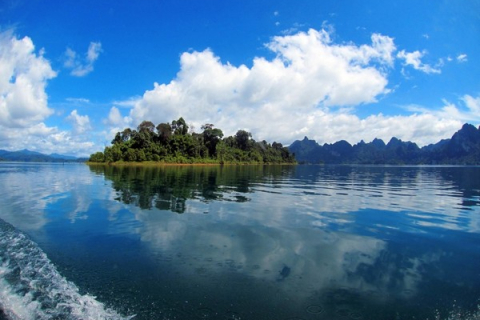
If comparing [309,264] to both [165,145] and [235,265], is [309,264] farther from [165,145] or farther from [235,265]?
[165,145]

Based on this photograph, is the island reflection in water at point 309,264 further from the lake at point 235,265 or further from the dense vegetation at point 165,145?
the dense vegetation at point 165,145

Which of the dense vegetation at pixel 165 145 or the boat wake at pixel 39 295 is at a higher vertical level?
the dense vegetation at pixel 165 145

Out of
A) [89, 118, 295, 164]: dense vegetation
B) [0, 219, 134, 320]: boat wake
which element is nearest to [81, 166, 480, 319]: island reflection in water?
[0, 219, 134, 320]: boat wake

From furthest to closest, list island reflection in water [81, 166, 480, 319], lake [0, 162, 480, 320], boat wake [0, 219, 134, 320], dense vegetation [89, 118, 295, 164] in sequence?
dense vegetation [89, 118, 295, 164] < island reflection in water [81, 166, 480, 319] < lake [0, 162, 480, 320] < boat wake [0, 219, 134, 320]

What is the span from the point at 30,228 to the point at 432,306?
16.6 m

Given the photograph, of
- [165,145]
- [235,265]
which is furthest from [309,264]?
[165,145]

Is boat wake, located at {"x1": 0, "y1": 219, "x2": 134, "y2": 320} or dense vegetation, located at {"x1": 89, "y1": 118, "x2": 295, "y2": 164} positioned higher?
dense vegetation, located at {"x1": 89, "y1": 118, "x2": 295, "y2": 164}

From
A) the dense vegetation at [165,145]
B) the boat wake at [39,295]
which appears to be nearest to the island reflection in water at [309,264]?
the boat wake at [39,295]

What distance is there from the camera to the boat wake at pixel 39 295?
6328 mm

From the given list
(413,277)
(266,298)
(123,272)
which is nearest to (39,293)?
(123,272)

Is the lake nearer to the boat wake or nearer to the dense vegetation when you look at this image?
the boat wake

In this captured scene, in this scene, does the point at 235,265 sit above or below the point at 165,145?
below

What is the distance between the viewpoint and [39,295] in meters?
7.14

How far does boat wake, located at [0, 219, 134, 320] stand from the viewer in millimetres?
6328
